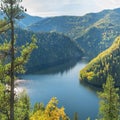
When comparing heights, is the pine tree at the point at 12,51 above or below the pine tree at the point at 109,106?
above

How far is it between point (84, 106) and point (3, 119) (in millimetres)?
151321

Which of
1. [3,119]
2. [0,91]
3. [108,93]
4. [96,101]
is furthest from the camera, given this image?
[96,101]

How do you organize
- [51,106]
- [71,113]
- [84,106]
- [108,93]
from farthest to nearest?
[84,106] < [71,113] < [108,93] < [51,106]

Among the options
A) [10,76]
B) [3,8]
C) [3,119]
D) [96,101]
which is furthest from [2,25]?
[96,101]

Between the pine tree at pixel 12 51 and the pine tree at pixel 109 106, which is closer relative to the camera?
the pine tree at pixel 12 51

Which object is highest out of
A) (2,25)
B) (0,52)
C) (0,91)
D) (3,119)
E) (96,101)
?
(2,25)

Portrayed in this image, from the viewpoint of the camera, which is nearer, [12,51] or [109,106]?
[12,51]

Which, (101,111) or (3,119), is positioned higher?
(3,119)

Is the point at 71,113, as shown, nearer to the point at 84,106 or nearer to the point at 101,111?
the point at 84,106

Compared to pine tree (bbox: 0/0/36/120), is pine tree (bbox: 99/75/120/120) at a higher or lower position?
lower

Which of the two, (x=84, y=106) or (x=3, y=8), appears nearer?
(x=3, y=8)

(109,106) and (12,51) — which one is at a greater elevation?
(12,51)

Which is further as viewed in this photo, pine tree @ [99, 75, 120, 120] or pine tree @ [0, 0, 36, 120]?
pine tree @ [99, 75, 120, 120]

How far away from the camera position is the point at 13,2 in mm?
26875
